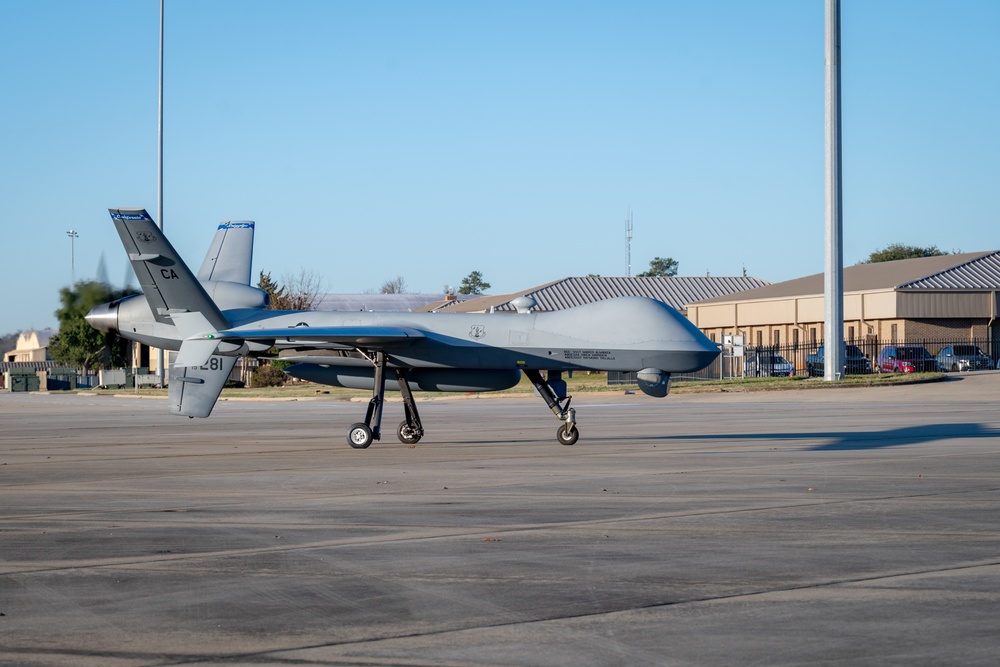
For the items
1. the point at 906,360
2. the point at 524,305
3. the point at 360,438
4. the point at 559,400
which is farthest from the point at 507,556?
the point at 906,360

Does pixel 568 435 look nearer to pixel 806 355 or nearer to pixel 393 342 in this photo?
pixel 393 342

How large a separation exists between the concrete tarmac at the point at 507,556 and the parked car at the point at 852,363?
41.2 metres

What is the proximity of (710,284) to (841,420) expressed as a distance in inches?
2696

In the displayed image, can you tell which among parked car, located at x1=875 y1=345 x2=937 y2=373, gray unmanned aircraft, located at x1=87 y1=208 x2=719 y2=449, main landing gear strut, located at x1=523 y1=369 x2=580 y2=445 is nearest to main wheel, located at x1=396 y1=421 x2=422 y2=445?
gray unmanned aircraft, located at x1=87 y1=208 x2=719 y2=449

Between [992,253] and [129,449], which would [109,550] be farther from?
[992,253]

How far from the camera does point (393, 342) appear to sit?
64.1 ft

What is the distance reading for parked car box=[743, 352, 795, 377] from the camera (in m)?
61.3

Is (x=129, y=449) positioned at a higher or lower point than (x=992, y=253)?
lower

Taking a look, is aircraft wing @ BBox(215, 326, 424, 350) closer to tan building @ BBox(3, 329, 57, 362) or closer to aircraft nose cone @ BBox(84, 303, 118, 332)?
aircraft nose cone @ BBox(84, 303, 118, 332)

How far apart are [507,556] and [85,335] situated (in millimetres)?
80632

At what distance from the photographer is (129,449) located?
20734mm

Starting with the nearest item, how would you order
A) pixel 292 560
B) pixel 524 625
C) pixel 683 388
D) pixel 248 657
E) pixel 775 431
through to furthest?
pixel 248 657 < pixel 524 625 < pixel 292 560 < pixel 775 431 < pixel 683 388

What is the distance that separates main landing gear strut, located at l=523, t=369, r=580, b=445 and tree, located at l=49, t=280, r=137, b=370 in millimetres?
8057

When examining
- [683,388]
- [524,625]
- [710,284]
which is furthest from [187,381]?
[710,284]
